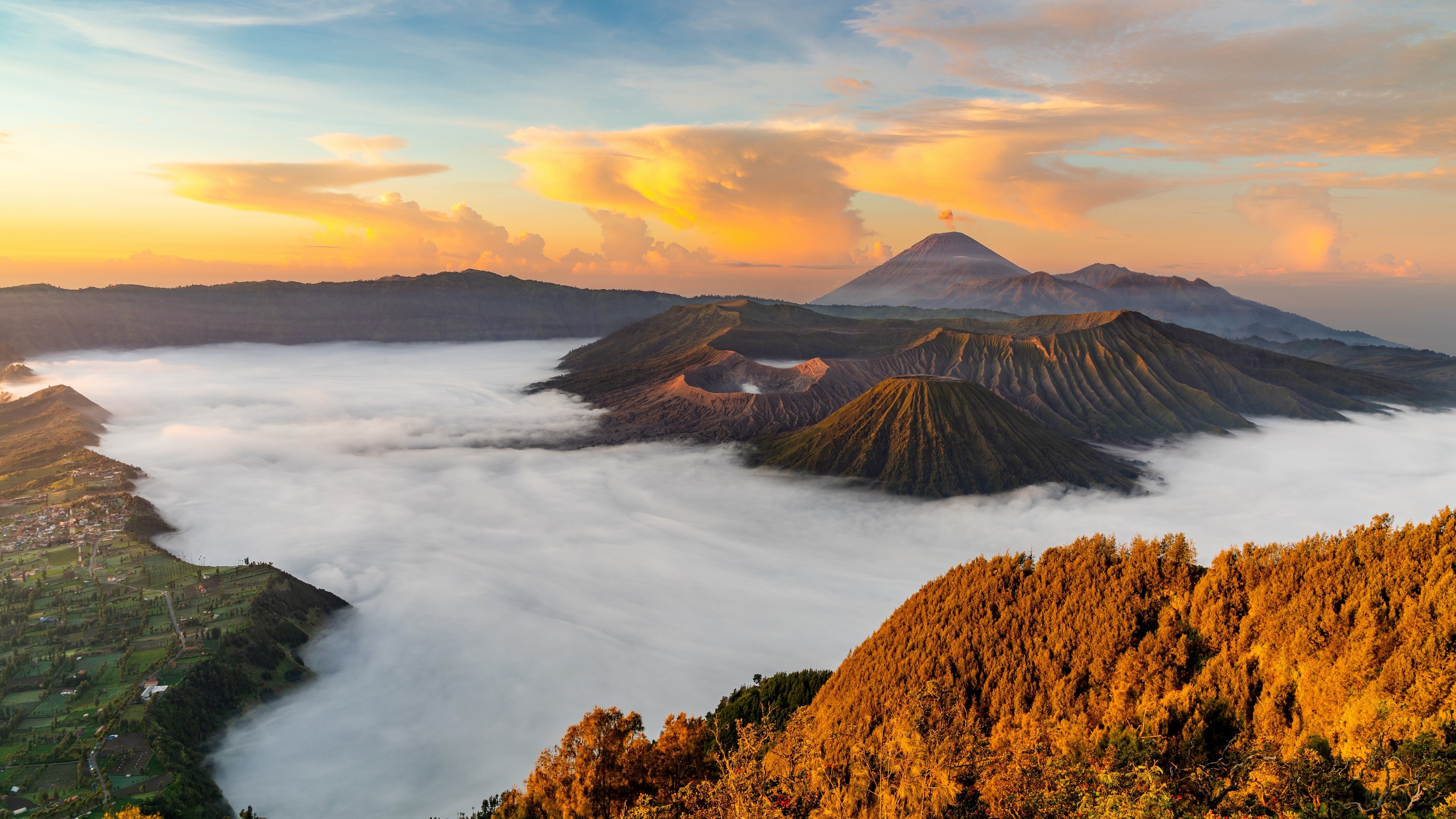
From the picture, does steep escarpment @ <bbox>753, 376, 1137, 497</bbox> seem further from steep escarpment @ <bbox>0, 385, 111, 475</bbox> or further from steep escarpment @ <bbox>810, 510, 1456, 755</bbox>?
steep escarpment @ <bbox>0, 385, 111, 475</bbox>

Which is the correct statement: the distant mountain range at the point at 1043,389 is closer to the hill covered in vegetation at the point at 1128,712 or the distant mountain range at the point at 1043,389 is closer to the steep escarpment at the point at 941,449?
the steep escarpment at the point at 941,449

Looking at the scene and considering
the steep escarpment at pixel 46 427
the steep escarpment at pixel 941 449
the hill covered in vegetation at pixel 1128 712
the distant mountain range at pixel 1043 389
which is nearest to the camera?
the hill covered in vegetation at pixel 1128 712

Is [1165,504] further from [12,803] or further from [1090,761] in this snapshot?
[12,803]

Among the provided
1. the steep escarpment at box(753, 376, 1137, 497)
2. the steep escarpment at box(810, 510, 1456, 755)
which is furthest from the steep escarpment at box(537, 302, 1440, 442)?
the steep escarpment at box(810, 510, 1456, 755)

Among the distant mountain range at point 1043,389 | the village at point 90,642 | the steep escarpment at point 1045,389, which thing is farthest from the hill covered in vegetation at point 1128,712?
the steep escarpment at point 1045,389

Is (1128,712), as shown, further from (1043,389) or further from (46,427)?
(46,427)

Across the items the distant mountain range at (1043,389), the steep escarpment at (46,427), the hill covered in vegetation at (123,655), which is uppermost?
the distant mountain range at (1043,389)

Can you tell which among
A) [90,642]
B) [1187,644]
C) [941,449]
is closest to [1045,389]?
[941,449]
